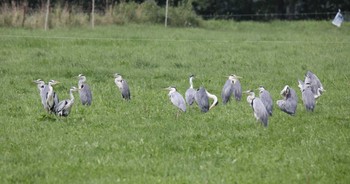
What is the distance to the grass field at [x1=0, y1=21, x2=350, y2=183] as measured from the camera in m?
8.07

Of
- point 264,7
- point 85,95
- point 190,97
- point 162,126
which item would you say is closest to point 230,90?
point 190,97

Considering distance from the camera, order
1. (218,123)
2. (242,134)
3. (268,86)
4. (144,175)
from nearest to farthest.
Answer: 1. (144,175)
2. (242,134)
3. (218,123)
4. (268,86)

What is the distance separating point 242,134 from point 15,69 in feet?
→ 29.1

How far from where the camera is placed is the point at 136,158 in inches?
338

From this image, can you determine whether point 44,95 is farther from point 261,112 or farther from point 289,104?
point 289,104

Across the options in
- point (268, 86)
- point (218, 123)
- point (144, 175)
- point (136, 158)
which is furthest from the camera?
point (268, 86)

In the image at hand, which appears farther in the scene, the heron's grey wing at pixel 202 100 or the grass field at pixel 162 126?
the heron's grey wing at pixel 202 100

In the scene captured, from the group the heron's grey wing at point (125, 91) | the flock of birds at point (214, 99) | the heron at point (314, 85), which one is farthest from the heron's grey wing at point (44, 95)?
the heron at point (314, 85)

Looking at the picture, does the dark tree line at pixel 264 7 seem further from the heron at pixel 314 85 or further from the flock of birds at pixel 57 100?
the flock of birds at pixel 57 100

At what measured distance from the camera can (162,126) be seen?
10.6 m

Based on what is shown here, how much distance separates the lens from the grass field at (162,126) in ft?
26.5

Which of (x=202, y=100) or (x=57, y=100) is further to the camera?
(x=202, y=100)

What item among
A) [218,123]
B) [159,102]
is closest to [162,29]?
[159,102]

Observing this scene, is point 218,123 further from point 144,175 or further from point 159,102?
point 144,175
